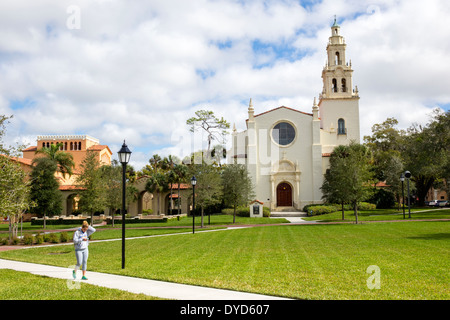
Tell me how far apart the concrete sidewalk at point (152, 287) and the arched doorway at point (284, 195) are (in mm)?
42247

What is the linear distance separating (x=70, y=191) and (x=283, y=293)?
167 ft

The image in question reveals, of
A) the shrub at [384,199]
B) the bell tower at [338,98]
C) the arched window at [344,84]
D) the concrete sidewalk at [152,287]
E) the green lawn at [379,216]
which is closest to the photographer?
the concrete sidewalk at [152,287]

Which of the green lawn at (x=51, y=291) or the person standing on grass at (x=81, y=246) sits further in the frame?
the person standing on grass at (x=81, y=246)

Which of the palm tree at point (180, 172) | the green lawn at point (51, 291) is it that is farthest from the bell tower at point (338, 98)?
the green lawn at point (51, 291)

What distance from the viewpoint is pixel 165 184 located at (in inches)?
1999

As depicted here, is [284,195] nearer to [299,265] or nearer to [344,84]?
[344,84]

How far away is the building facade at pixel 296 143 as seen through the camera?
5150 cm

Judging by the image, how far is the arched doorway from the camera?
52281 mm

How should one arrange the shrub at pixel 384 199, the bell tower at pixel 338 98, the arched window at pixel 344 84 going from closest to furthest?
the shrub at pixel 384 199 < the bell tower at pixel 338 98 < the arched window at pixel 344 84

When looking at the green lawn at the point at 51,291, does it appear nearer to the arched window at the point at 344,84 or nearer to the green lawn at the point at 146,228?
the green lawn at the point at 146,228

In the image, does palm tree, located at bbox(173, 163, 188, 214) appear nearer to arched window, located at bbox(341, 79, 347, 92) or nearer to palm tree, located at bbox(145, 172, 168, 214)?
palm tree, located at bbox(145, 172, 168, 214)

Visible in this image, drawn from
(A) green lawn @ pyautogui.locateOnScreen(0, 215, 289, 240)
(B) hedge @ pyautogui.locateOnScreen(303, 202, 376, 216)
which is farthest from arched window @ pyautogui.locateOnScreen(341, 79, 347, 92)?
(A) green lawn @ pyautogui.locateOnScreen(0, 215, 289, 240)

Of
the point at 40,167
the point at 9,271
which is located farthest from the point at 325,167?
the point at 9,271
